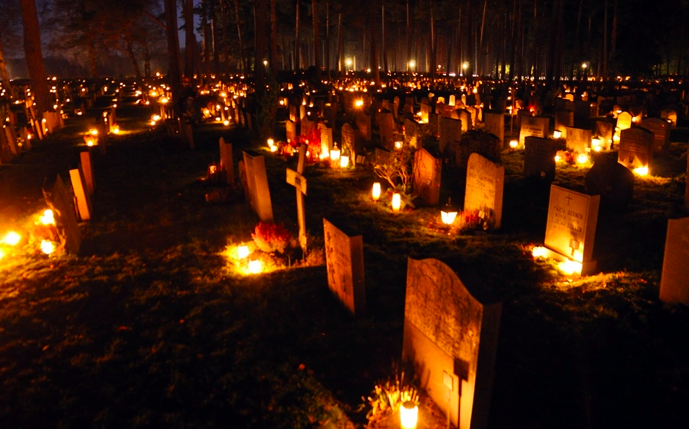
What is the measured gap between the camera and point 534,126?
15438 mm

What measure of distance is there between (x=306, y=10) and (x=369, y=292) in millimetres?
58797

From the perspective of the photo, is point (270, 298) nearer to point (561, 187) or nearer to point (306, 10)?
point (561, 187)

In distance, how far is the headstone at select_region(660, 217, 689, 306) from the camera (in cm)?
558

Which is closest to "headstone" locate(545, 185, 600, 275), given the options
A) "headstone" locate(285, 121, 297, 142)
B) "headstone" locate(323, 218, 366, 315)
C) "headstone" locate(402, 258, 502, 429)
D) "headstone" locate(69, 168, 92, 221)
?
"headstone" locate(323, 218, 366, 315)

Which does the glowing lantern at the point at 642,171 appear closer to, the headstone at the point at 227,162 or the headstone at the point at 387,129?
the headstone at the point at 387,129

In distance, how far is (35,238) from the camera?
8.62m

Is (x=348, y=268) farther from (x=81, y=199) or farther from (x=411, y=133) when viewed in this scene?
(x=411, y=133)

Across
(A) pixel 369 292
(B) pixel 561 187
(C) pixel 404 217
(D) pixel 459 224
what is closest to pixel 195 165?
(C) pixel 404 217

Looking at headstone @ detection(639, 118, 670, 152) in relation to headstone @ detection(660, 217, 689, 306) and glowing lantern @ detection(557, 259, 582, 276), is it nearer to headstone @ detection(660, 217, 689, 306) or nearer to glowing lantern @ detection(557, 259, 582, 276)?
glowing lantern @ detection(557, 259, 582, 276)

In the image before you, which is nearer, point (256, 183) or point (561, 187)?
point (561, 187)

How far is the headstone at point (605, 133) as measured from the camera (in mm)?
15078

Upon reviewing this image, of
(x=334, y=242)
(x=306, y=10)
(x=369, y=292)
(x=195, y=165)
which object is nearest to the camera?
(x=334, y=242)

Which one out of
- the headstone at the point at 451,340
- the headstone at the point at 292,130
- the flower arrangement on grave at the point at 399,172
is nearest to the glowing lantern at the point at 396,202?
the flower arrangement on grave at the point at 399,172

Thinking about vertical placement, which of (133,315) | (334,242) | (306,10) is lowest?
(133,315)
